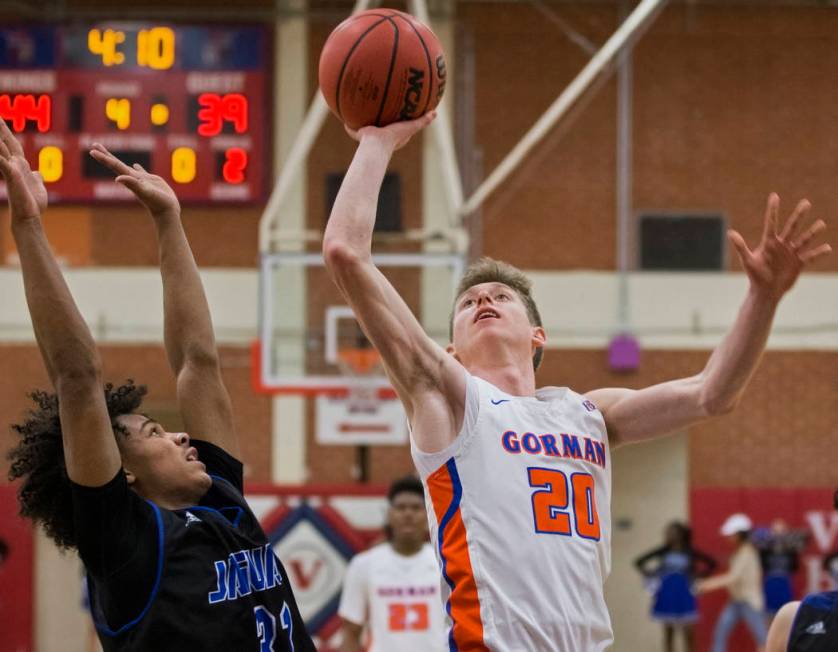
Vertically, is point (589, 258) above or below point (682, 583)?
above

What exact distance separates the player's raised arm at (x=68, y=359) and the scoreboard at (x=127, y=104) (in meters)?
10.5

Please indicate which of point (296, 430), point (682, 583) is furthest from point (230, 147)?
point (682, 583)

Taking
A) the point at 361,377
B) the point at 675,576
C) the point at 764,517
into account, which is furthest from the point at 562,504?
the point at 764,517

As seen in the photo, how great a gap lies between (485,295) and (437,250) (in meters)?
11.0

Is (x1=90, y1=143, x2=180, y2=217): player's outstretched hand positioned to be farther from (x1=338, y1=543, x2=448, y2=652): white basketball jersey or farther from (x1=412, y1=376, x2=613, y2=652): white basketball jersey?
(x1=338, y1=543, x2=448, y2=652): white basketball jersey

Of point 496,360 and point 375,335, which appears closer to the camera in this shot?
point 375,335

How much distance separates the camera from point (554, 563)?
3.57 m

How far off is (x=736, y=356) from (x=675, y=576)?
11.9 metres

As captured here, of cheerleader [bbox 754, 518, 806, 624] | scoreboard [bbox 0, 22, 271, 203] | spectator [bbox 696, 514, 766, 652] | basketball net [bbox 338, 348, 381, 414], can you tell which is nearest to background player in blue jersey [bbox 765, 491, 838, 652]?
basketball net [bbox 338, 348, 381, 414]

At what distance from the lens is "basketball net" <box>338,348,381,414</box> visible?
12648 mm

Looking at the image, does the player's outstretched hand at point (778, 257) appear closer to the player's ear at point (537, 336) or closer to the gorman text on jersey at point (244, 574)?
the player's ear at point (537, 336)

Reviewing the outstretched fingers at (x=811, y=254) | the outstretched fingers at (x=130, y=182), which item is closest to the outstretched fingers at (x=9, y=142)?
the outstretched fingers at (x=130, y=182)

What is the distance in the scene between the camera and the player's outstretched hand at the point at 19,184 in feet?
11.0

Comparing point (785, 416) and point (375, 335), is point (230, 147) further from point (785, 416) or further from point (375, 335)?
point (375, 335)
